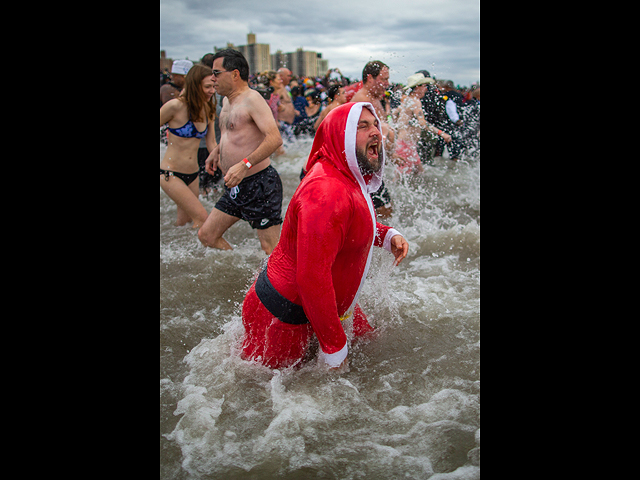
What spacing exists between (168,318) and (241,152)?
1.40 m

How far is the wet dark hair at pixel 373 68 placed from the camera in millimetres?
4738

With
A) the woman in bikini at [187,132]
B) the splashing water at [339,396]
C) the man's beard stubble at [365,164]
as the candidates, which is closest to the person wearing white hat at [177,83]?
the woman in bikini at [187,132]

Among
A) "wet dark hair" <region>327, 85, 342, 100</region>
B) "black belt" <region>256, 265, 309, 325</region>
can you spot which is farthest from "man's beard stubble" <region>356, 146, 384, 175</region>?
"wet dark hair" <region>327, 85, 342, 100</region>

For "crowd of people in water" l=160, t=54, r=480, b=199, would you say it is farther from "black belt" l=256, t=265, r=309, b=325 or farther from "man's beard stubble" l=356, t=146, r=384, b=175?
"black belt" l=256, t=265, r=309, b=325

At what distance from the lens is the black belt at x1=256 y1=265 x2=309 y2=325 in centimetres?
225

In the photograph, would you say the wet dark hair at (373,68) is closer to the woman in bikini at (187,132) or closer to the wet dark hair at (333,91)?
the wet dark hair at (333,91)

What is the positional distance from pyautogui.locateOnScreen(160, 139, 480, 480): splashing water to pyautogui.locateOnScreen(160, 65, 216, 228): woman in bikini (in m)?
1.24

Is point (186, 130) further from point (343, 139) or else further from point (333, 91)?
point (343, 139)

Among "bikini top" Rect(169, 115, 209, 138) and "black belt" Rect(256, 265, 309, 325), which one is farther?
"bikini top" Rect(169, 115, 209, 138)

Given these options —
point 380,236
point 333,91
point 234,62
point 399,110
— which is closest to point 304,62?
point 399,110

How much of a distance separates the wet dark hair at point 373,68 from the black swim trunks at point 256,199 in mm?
1581
